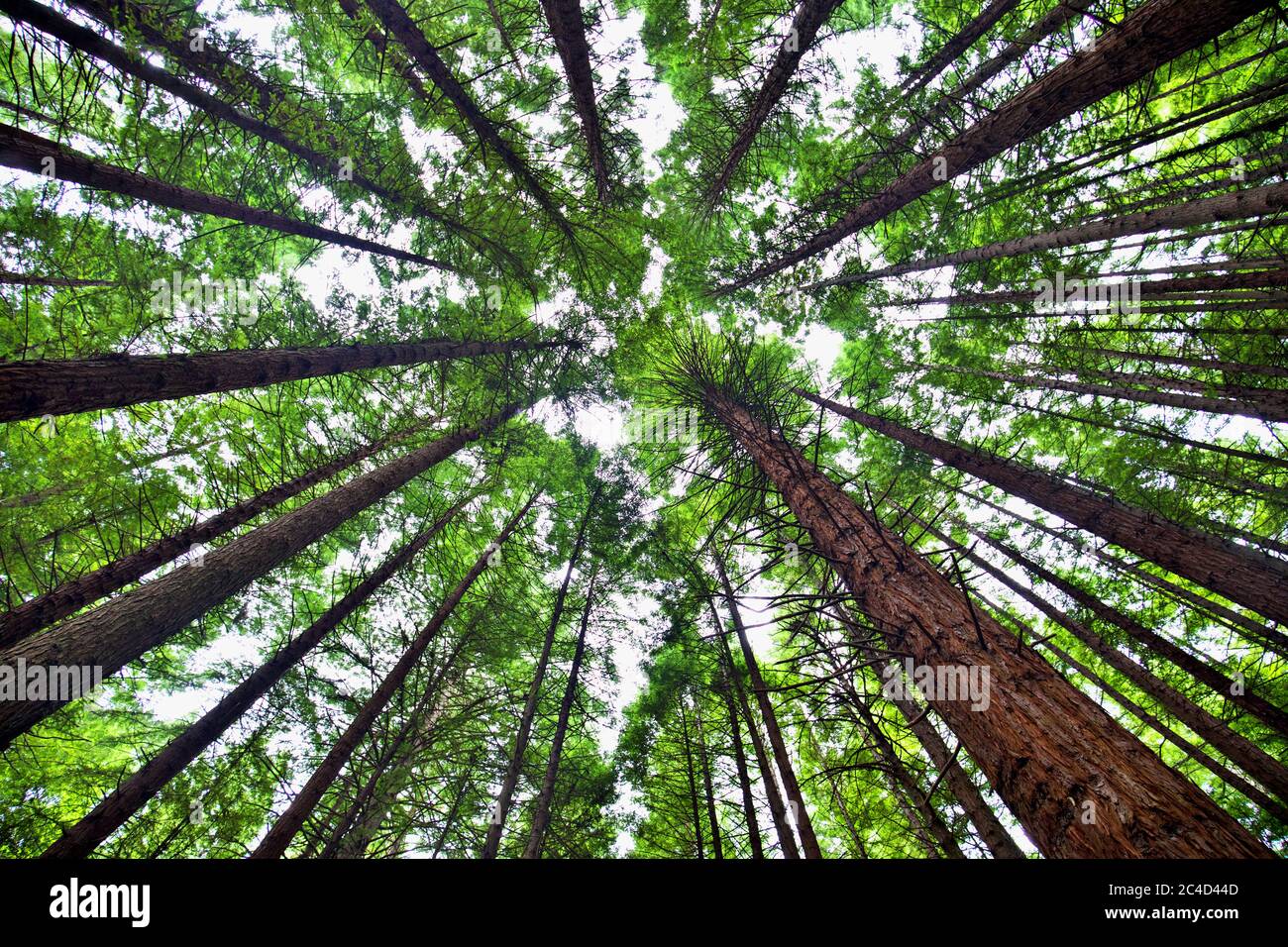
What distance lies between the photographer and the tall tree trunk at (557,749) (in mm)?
5805

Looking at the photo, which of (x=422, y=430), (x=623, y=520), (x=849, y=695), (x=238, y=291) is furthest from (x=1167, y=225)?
(x=238, y=291)

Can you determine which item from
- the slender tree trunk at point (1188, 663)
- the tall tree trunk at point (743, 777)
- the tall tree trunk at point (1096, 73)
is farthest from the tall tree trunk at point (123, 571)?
the slender tree trunk at point (1188, 663)

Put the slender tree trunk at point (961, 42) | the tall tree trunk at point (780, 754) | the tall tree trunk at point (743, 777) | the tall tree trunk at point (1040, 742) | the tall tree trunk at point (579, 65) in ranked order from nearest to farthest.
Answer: the tall tree trunk at point (1040, 742), the tall tree trunk at point (579, 65), the tall tree trunk at point (780, 754), the tall tree trunk at point (743, 777), the slender tree trunk at point (961, 42)

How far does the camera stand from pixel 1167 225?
19.1 feet

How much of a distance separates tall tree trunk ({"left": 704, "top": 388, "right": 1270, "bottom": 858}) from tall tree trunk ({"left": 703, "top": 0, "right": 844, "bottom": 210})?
21.3 feet

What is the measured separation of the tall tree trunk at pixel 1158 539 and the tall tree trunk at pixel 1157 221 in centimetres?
327

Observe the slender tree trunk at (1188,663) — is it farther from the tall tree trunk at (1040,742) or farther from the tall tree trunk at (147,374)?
the tall tree trunk at (147,374)

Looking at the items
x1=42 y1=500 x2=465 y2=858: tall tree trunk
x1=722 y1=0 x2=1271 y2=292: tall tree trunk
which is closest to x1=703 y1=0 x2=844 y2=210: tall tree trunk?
x1=722 y1=0 x2=1271 y2=292: tall tree trunk

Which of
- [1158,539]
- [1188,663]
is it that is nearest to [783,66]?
[1158,539]

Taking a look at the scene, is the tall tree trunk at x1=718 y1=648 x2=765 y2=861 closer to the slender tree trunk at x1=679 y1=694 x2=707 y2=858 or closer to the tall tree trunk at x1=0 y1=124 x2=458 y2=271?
the slender tree trunk at x1=679 y1=694 x2=707 y2=858

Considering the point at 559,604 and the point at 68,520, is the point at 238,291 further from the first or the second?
the point at 559,604

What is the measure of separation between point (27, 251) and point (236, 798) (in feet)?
30.0

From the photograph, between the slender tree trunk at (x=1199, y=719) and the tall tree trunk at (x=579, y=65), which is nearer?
the tall tree trunk at (x=579, y=65)

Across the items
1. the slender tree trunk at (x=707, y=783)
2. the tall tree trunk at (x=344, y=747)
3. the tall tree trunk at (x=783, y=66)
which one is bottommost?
the slender tree trunk at (x=707, y=783)
